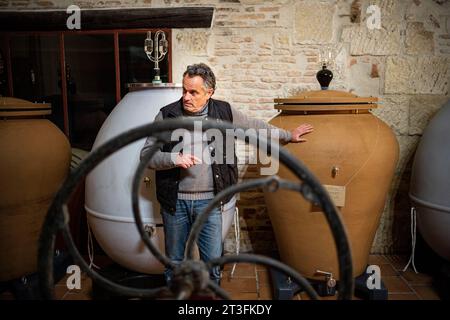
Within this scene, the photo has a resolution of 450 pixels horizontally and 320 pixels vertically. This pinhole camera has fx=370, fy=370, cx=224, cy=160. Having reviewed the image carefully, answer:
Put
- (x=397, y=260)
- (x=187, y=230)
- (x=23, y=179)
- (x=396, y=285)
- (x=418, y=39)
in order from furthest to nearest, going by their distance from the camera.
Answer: (x=397, y=260), (x=418, y=39), (x=396, y=285), (x=23, y=179), (x=187, y=230)

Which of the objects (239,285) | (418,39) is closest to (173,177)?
(239,285)

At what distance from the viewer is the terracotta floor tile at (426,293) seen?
7.43ft

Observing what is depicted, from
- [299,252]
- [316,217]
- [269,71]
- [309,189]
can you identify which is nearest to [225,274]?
[299,252]

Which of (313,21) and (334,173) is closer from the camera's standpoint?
(334,173)

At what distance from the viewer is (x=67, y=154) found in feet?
7.61

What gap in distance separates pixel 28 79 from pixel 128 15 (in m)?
0.99

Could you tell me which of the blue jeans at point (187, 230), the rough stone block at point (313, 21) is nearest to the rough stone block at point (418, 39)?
the rough stone block at point (313, 21)

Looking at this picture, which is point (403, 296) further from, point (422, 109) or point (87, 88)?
point (87, 88)

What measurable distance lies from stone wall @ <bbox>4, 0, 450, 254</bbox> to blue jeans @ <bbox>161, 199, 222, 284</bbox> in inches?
36.9

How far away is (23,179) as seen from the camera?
2.07 m

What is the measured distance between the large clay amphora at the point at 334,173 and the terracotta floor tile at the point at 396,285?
385mm

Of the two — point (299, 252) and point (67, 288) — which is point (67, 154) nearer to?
point (67, 288)

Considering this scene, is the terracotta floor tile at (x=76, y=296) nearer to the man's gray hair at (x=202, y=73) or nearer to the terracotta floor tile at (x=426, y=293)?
the man's gray hair at (x=202, y=73)

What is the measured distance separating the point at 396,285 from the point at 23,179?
7.82 ft
